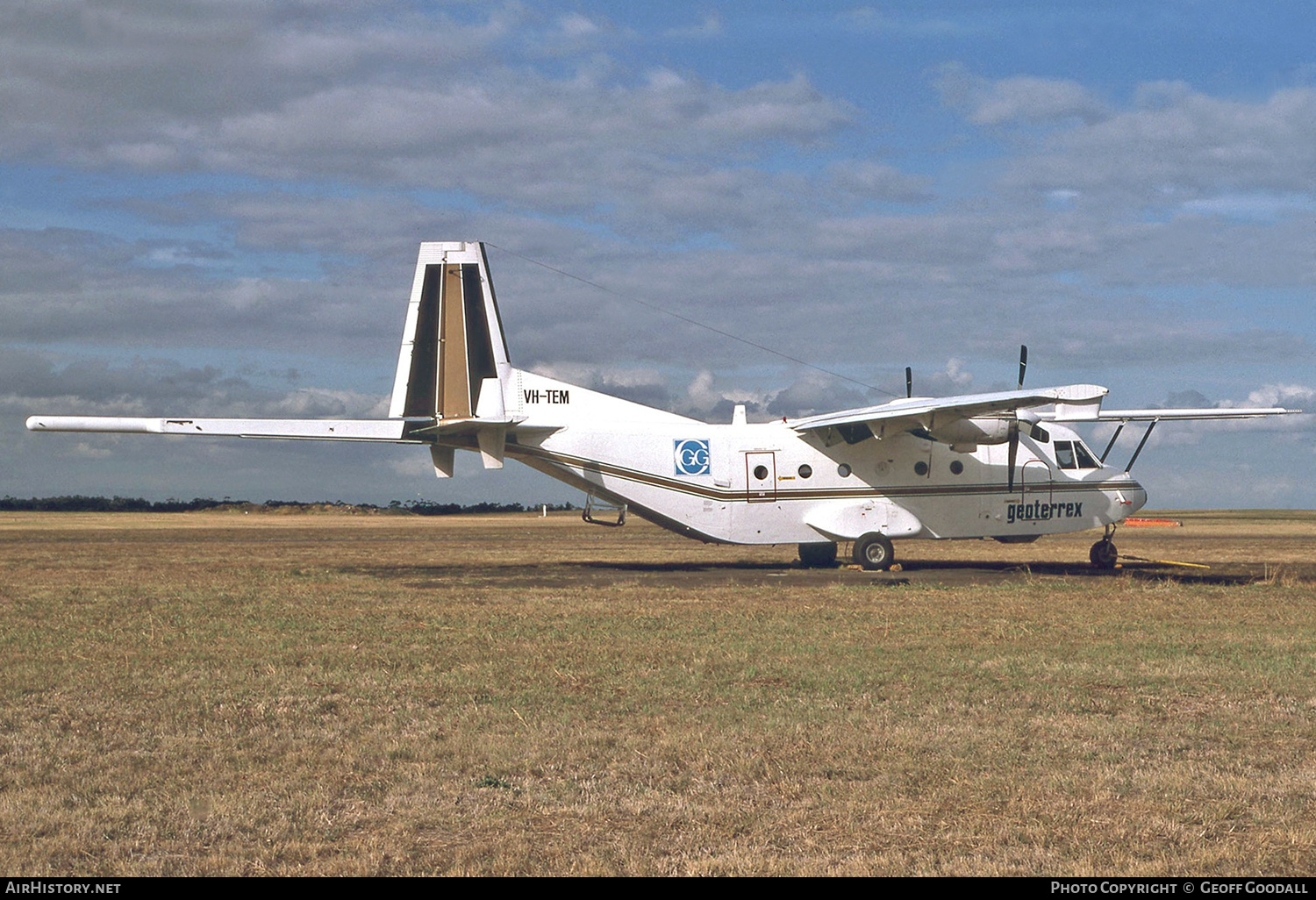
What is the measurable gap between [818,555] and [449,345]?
1078 centimetres

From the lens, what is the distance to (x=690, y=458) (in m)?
26.6

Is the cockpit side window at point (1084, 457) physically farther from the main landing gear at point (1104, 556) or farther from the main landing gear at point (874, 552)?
the main landing gear at point (874, 552)

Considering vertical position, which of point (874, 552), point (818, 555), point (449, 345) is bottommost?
point (818, 555)

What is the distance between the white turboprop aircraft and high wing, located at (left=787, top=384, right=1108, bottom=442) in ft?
0.27

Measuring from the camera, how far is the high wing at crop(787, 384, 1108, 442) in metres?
23.0

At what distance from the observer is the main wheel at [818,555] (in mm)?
28859

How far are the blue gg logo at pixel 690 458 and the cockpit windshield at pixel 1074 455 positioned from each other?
9.15 metres

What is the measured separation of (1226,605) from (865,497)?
31.2ft

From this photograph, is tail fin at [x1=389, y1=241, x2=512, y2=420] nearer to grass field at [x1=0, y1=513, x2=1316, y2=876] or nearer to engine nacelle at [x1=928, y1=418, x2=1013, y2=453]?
grass field at [x1=0, y1=513, x2=1316, y2=876]

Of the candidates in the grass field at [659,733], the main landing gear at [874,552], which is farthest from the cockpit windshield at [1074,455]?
the grass field at [659,733]

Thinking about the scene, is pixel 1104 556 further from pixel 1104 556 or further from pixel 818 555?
pixel 818 555

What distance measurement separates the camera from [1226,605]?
19125mm

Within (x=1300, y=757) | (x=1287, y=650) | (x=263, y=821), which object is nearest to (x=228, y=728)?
(x=263, y=821)

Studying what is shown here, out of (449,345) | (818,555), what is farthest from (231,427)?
(818,555)
